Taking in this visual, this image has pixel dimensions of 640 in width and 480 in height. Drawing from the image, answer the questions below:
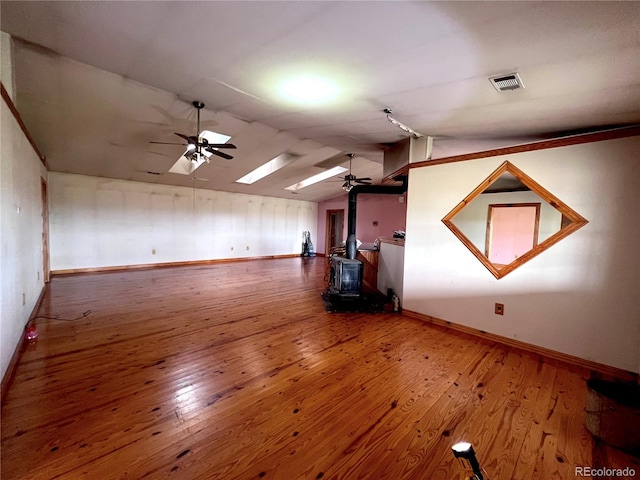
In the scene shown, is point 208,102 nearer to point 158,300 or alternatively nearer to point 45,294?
point 158,300

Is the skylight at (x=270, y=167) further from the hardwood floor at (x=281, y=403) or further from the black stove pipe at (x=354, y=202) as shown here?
the hardwood floor at (x=281, y=403)

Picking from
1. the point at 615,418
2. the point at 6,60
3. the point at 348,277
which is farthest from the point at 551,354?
the point at 6,60

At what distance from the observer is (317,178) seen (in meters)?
8.48

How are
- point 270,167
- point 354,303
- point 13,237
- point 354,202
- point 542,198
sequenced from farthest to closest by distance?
point 270,167 → point 354,202 → point 354,303 → point 542,198 → point 13,237

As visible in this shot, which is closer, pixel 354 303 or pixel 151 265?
pixel 354 303

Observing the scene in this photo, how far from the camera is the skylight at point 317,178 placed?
7785 millimetres

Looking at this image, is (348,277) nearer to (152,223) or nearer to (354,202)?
(354,202)

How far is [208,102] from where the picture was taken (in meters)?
3.25

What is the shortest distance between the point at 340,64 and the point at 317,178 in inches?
250

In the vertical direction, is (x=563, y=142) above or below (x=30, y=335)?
above

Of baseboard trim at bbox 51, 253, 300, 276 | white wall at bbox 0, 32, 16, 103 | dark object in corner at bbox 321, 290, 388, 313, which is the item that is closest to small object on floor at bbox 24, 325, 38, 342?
white wall at bbox 0, 32, 16, 103

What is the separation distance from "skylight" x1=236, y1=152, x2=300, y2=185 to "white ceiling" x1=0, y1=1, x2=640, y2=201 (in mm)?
2343

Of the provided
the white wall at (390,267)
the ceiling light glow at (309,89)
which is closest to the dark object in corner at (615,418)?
the white wall at (390,267)

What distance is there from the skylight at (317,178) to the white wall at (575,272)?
179 inches
